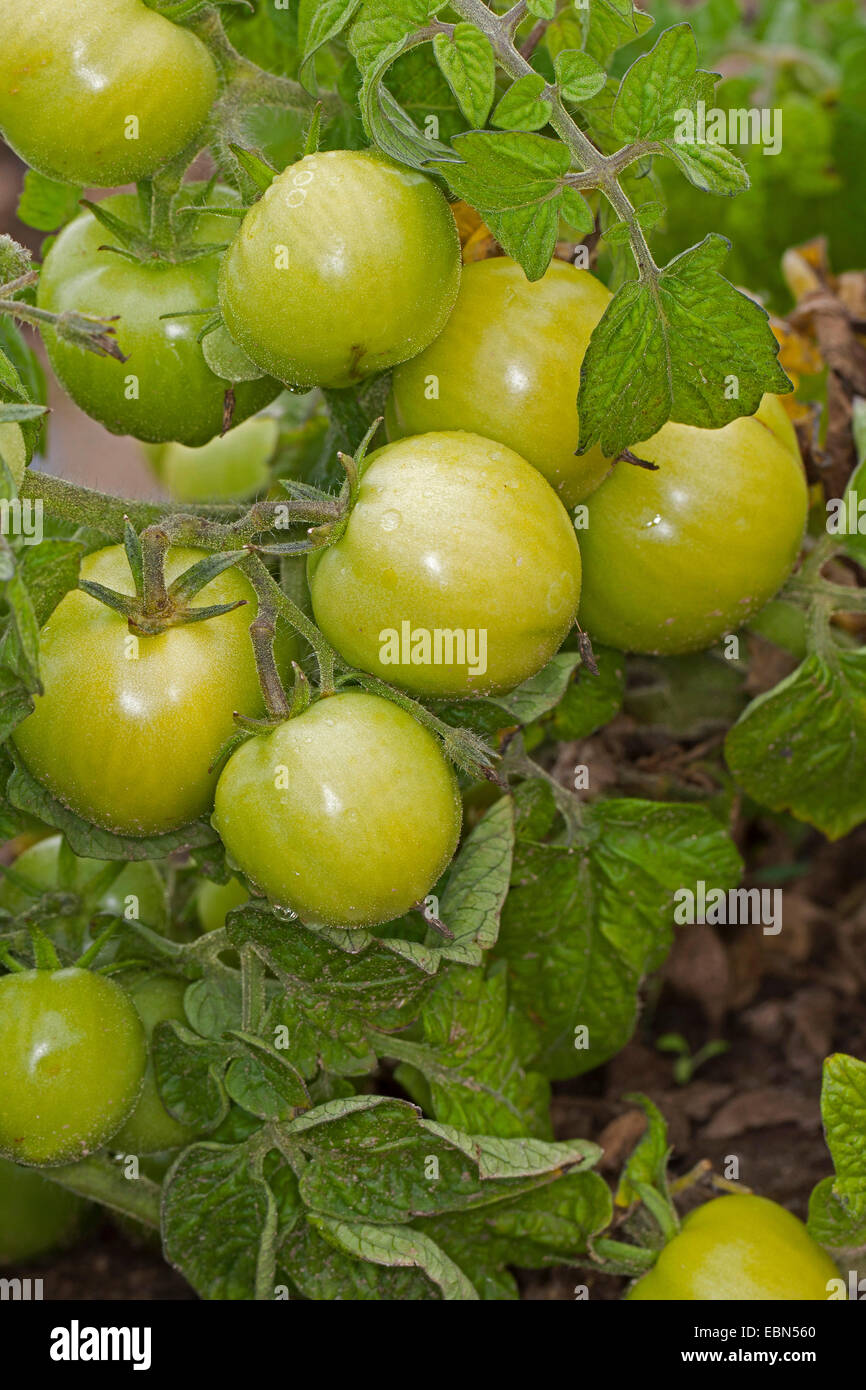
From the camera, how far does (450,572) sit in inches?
23.5

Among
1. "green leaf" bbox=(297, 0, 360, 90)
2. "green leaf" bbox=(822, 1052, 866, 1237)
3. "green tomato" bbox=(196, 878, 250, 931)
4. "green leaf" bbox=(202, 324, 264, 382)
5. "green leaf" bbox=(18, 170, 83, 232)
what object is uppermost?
"green leaf" bbox=(297, 0, 360, 90)

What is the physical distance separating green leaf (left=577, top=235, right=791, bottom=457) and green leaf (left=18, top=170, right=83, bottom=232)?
1.31 feet

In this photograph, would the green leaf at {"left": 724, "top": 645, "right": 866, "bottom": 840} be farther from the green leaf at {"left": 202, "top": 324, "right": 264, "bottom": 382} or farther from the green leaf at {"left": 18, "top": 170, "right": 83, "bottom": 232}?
the green leaf at {"left": 18, "top": 170, "right": 83, "bottom": 232}

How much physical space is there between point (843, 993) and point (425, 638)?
27.3 inches

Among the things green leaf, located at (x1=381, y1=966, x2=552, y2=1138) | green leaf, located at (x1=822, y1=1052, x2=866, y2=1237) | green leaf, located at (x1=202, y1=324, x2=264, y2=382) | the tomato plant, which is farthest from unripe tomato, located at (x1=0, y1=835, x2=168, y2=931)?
green leaf, located at (x1=822, y1=1052, x2=866, y2=1237)

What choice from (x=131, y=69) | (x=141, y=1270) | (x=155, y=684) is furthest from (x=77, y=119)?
(x=141, y=1270)

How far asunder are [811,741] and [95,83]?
0.60m

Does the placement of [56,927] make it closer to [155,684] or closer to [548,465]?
[155,684]

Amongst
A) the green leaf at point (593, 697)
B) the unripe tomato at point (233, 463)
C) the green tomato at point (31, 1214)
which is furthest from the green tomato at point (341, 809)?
the unripe tomato at point (233, 463)

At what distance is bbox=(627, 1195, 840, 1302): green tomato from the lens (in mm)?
733

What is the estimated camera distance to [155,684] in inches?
24.4

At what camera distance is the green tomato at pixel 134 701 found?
24.4 inches

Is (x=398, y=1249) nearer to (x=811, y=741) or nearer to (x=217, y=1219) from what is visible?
(x=217, y=1219)

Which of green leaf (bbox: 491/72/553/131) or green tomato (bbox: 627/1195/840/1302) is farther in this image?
green tomato (bbox: 627/1195/840/1302)
